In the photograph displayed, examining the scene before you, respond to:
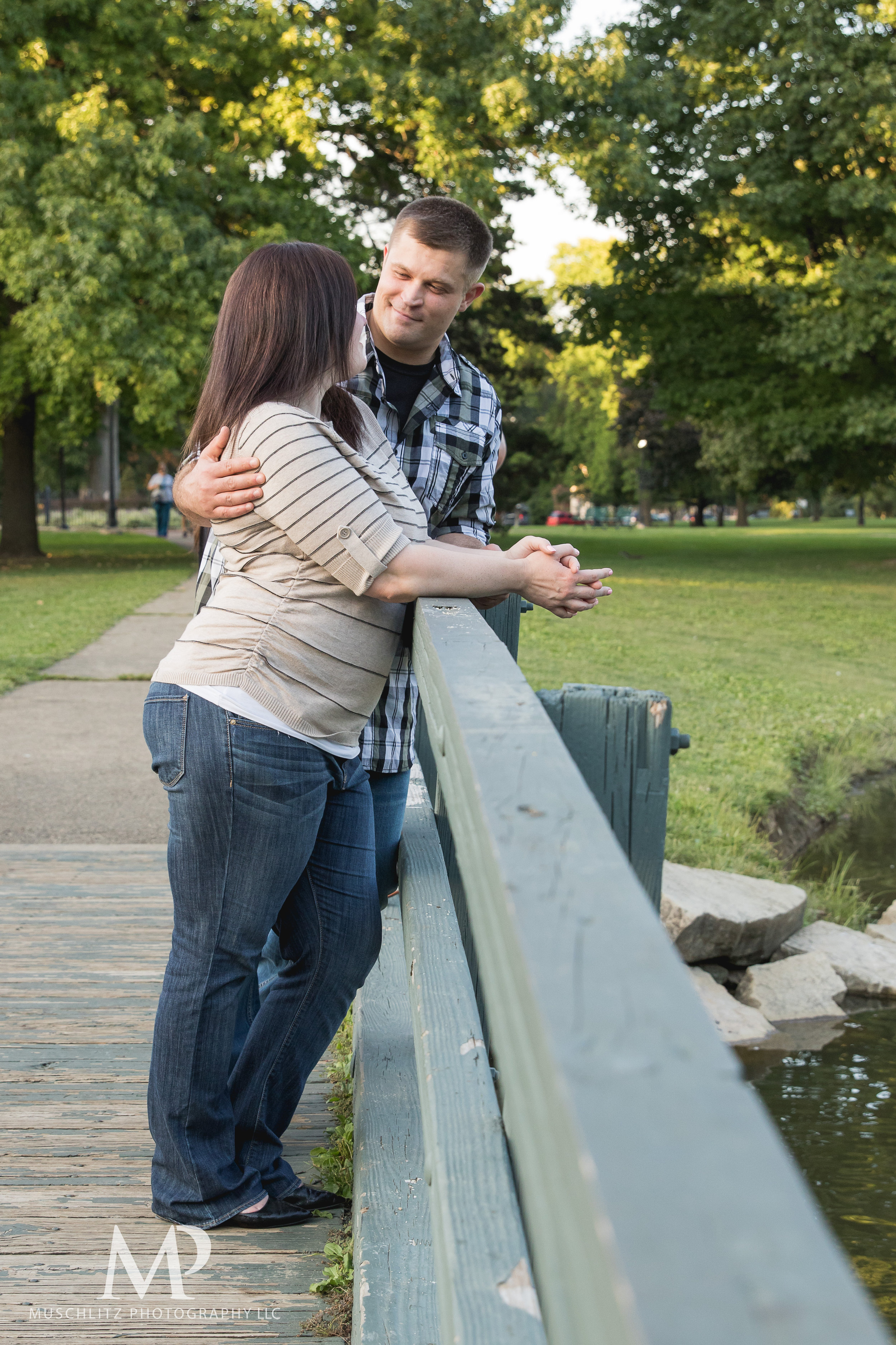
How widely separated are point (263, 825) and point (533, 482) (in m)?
33.2

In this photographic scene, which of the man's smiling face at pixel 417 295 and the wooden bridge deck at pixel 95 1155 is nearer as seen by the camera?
the wooden bridge deck at pixel 95 1155

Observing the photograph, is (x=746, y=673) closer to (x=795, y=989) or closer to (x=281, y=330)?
(x=795, y=989)

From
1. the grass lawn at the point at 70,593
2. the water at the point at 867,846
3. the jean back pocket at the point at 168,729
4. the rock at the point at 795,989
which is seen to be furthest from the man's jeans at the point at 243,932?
the grass lawn at the point at 70,593

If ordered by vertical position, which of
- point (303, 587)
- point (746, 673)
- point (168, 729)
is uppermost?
point (303, 587)

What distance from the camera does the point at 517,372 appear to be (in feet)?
119

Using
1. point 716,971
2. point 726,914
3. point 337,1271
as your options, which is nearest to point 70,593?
point 716,971

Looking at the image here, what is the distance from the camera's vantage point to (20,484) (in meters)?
24.8

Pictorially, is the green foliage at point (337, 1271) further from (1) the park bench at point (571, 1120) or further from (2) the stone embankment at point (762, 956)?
(2) the stone embankment at point (762, 956)

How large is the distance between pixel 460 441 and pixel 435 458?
7cm

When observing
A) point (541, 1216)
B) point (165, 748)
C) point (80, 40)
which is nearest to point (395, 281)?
point (165, 748)

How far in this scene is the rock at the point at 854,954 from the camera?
6047 millimetres

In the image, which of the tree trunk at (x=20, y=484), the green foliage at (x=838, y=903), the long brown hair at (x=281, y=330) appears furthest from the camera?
the tree trunk at (x=20, y=484)

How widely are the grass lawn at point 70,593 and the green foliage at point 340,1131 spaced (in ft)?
22.3

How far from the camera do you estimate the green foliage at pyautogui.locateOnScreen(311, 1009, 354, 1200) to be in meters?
2.68
